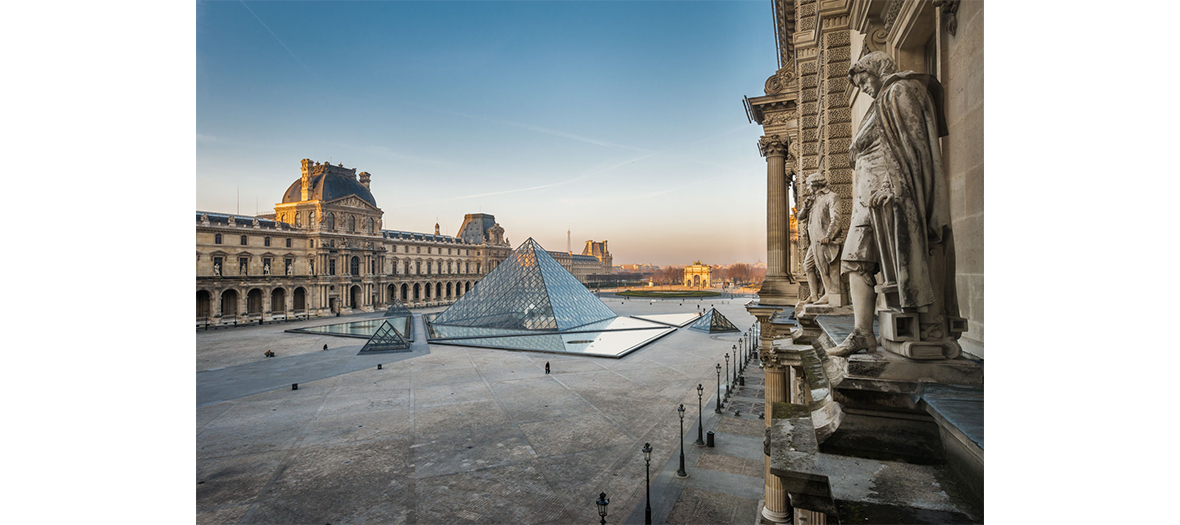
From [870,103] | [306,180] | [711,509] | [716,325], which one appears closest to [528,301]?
[716,325]

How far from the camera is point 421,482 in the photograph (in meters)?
12.4

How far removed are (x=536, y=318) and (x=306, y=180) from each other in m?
42.7

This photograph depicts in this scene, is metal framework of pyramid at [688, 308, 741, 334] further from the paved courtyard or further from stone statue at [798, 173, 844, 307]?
stone statue at [798, 173, 844, 307]

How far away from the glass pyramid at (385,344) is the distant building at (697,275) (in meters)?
110

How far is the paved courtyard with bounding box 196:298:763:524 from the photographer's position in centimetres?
1120

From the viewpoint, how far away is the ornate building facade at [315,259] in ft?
172

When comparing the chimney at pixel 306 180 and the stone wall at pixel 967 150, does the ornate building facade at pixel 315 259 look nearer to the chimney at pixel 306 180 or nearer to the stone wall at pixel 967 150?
the chimney at pixel 306 180

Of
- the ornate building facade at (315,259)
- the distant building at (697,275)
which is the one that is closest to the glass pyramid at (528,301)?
the ornate building facade at (315,259)

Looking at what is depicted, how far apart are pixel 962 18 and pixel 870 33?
7.03 feet

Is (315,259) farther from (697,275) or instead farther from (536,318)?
(697,275)

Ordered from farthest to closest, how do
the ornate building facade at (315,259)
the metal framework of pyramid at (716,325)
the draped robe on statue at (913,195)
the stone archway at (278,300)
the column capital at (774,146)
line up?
1. the stone archway at (278,300)
2. the ornate building facade at (315,259)
3. the metal framework of pyramid at (716,325)
4. the column capital at (774,146)
5. the draped robe on statue at (913,195)

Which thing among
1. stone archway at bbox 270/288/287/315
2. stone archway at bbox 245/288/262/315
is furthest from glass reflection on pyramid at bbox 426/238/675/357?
stone archway at bbox 245/288/262/315

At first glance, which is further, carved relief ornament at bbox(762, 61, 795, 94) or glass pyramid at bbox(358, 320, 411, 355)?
glass pyramid at bbox(358, 320, 411, 355)

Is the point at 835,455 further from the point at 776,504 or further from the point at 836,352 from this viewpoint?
the point at 776,504
